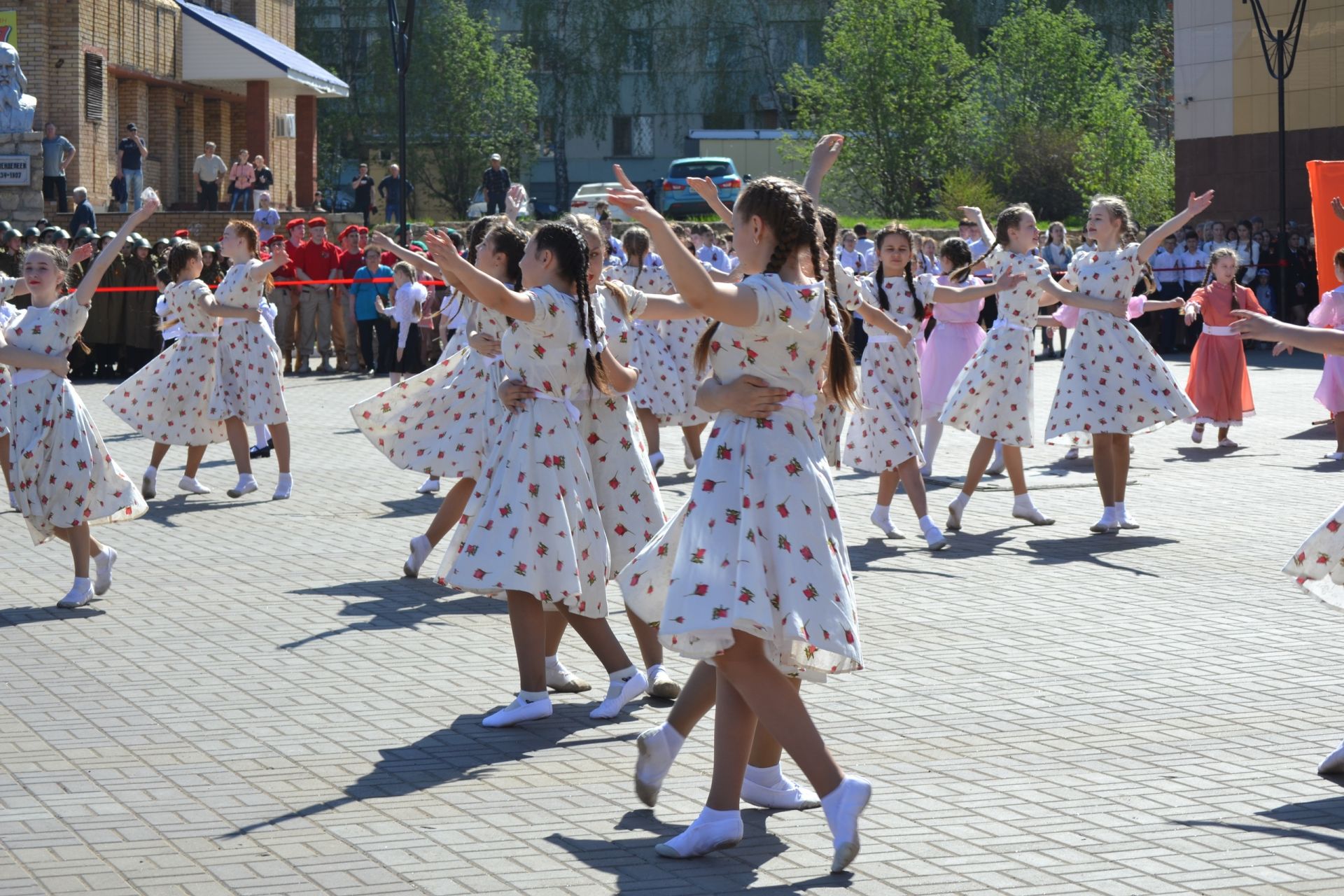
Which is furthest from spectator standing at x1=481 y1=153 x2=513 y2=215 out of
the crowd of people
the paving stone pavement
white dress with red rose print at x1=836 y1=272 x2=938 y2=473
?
the paving stone pavement

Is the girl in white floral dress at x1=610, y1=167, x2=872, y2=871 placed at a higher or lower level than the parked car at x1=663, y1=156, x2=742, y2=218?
lower

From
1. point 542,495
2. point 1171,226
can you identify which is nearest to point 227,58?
point 1171,226

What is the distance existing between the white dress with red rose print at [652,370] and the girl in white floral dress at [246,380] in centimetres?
257

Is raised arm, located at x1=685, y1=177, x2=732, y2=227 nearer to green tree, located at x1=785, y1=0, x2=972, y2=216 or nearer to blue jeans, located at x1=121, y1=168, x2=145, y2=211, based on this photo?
blue jeans, located at x1=121, y1=168, x2=145, y2=211

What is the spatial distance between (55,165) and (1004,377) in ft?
75.5

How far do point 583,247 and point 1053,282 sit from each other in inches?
193

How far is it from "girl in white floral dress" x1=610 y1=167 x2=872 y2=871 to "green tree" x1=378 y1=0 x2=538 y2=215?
55291 mm

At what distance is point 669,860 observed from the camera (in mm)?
4852

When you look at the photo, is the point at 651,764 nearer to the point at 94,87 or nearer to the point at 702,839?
the point at 702,839

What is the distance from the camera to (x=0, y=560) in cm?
1018

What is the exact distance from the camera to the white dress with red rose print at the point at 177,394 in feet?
41.7

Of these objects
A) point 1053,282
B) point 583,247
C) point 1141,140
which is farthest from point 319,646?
point 1141,140

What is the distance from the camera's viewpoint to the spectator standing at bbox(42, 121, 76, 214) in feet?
97.9

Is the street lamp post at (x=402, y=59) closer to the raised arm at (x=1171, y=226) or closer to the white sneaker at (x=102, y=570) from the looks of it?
the raised arm at (x=1171, y=226)
